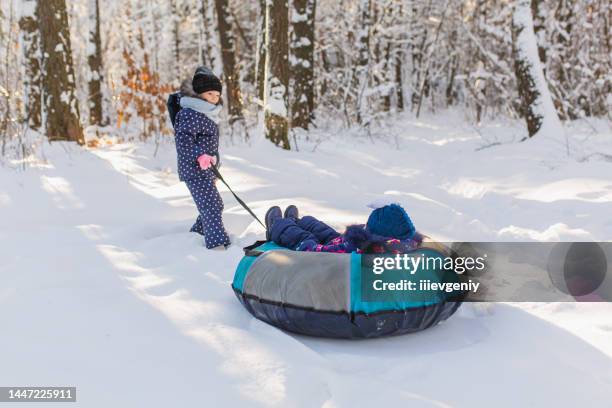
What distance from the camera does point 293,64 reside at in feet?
36.1

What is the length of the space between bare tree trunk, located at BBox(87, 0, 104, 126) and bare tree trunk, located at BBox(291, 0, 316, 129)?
606 cm

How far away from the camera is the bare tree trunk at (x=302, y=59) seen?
1078 centimetres

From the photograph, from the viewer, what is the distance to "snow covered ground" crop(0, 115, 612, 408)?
2156 millimetres

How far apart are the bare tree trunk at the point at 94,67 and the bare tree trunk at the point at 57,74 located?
5621 millimetres

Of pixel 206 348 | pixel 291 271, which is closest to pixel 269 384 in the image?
pixel 206 348

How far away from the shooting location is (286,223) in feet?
11.6

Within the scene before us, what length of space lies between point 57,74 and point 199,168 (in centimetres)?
549

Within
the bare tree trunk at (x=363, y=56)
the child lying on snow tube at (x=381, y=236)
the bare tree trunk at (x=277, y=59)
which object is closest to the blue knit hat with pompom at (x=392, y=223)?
the child lying on snow tube at (x=381, y=236)

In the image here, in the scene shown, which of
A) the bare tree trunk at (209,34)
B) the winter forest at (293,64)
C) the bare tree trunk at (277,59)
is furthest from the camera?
the bare tree trunk at (209,34)

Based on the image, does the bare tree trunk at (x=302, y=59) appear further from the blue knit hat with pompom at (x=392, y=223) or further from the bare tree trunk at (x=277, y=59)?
the blue knit hat with pompom at (x=392, y=223)

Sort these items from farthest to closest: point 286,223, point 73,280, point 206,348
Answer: point 286,223
point 73,280
point 206,348

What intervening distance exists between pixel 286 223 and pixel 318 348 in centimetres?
108

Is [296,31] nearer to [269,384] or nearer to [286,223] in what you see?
[286,223]

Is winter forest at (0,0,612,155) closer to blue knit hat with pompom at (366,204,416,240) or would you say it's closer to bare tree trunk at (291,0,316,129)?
bare tree trunk at (291,0,316,129)
